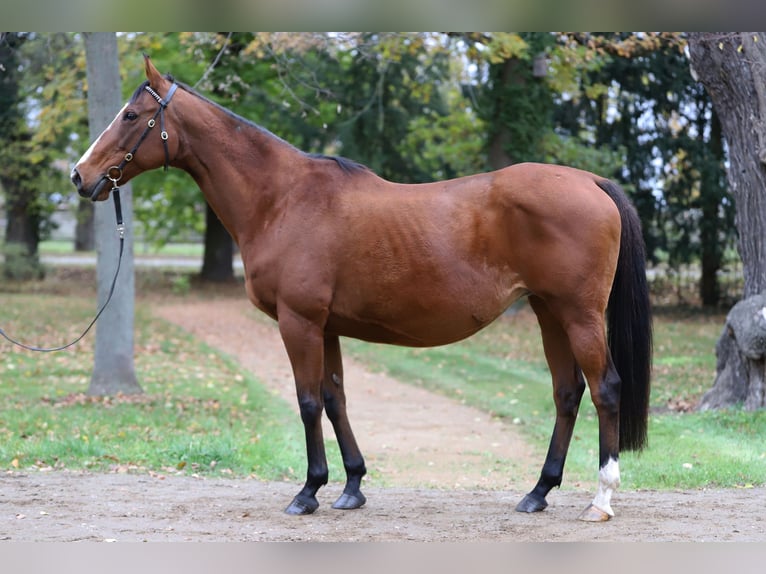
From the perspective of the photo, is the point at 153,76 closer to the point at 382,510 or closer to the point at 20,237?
the point at 382,510

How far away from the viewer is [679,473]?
23.6 feet

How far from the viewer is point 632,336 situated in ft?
19.2

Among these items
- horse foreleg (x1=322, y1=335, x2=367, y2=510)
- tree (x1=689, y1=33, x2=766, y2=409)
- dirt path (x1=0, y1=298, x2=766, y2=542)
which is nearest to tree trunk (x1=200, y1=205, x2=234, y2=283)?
dirt path (x1=0, y1=298, x2=766, y2=542)

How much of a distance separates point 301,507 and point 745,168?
6325 mm

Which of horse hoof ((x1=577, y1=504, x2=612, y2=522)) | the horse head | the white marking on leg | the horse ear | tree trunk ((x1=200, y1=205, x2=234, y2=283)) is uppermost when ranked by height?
the horse ear

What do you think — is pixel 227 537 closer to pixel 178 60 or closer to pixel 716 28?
pixel 716 28

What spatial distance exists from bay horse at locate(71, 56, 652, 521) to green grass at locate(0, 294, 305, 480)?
2.16 m

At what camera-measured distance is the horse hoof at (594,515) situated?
5.57 meters

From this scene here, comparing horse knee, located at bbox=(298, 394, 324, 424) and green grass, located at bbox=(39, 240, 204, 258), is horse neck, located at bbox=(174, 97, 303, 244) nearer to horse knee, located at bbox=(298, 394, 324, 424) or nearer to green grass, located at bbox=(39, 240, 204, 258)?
horse knee, located at bbox=(298, 394, 324, 424)

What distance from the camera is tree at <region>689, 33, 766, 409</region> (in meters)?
9.02

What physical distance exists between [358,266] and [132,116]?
1759mm

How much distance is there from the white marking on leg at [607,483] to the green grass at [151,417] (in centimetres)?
287

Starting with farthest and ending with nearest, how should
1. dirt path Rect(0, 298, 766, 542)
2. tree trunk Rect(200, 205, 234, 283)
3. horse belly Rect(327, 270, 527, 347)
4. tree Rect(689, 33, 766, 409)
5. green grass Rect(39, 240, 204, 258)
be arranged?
1. green grass Rect(39, 240, 204, 258)
2. tree trunk Rect(200, 205, 234, 283)
3. tree Rect(689, 33, 766, 409)
4. horse belly Rect(327, 270, 527, 347)
5. dirt path Rect(0, 298, 766, 542)

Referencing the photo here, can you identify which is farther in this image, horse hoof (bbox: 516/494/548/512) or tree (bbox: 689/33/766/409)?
tree (bbox: 689/33/766/409)
